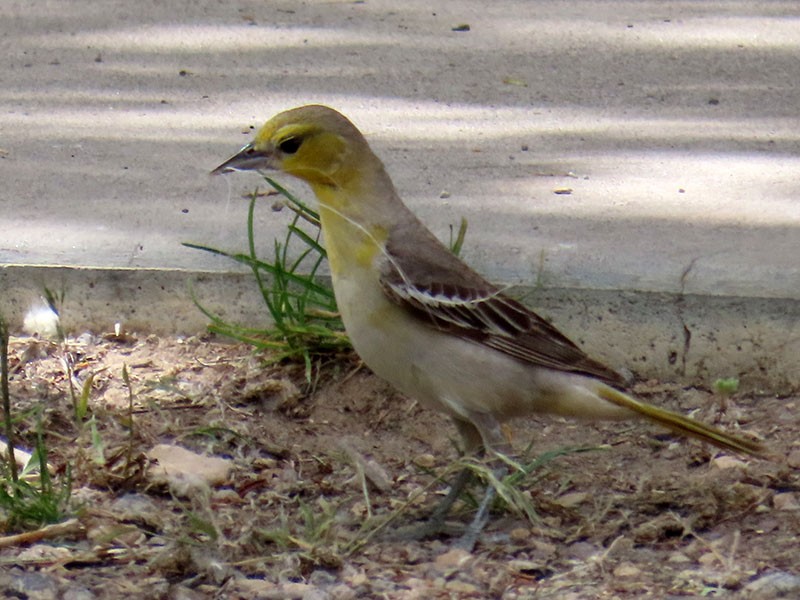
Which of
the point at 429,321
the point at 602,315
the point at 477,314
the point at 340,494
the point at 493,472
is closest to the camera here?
the point at 493,472

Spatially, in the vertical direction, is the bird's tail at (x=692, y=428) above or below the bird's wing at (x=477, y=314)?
below

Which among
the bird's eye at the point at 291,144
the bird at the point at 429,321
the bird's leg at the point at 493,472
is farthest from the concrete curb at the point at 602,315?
the bird's eye at the point at 291,144

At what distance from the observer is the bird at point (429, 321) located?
431cm

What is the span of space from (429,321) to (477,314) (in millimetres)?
195

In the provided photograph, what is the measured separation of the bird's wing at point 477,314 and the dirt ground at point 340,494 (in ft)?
1.01

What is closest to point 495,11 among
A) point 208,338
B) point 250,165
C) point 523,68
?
point 523,68

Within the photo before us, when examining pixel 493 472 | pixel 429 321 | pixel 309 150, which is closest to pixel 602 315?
pixel 429 321

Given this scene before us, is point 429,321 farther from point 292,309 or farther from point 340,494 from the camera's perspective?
point 292,309

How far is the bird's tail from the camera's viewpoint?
14.1 ft

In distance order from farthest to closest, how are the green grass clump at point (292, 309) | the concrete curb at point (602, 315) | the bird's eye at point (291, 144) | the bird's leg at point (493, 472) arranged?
the green grass clump at point (292, 309) → the concrete curb at point (602, 315) → the bird's eye at point (291, 144) → the bird's leg at point (493, 472)

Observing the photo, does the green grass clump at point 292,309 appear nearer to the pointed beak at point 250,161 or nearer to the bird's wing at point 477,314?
the pointed beak at point 250,161

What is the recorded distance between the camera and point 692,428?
14.1 ft

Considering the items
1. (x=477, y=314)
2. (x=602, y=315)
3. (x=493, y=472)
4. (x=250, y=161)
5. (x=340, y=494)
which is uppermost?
(x=250, y=161)

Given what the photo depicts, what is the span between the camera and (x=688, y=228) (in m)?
5.82
